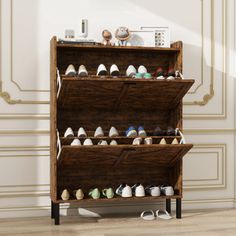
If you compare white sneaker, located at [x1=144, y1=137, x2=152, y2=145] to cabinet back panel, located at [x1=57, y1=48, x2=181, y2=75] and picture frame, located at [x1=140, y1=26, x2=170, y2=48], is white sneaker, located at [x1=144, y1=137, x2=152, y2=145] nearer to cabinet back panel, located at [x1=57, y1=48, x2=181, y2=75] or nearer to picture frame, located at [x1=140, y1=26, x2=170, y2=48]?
cabinet back panel, located at [x1=57, y1=48, x2=181, y2=75]

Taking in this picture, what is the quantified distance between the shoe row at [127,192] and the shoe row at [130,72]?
78 centimetres

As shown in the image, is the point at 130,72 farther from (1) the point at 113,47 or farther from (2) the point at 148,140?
(2) the point at 148,140

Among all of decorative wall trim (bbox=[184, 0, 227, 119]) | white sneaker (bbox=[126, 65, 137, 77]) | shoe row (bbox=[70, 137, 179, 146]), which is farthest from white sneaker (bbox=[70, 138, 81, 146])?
decorative wall trim (bbox=[184, 0, 227, 119])

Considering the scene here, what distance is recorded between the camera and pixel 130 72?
352 cm

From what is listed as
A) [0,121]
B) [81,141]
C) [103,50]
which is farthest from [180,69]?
[0,121]

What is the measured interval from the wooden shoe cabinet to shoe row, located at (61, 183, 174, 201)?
0.12 feet

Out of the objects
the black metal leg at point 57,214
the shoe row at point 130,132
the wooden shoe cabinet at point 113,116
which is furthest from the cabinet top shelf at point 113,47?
the black metal leg at point 57,214

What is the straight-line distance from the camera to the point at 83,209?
3.79m

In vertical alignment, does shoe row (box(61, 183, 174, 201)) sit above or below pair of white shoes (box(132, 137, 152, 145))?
below

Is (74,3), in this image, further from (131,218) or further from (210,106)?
(131,218)

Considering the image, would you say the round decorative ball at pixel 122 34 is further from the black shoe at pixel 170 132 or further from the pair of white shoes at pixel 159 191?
the pair of white shoes at pixel 159 191

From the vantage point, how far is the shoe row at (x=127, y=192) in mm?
3465

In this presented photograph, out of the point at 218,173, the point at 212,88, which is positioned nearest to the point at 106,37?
the point at 212,88

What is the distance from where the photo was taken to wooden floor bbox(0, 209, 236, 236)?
321cm
